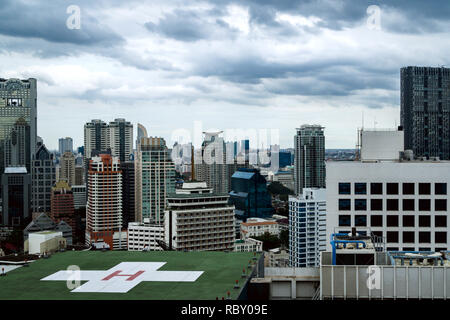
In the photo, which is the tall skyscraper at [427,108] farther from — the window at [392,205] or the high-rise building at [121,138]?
the high-rise building at [121,138]

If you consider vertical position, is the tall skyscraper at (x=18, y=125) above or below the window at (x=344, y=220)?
above

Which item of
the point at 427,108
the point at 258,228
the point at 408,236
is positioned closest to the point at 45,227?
the point at 258,228

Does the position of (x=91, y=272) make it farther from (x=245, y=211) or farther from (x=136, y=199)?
(x=245, y=211)

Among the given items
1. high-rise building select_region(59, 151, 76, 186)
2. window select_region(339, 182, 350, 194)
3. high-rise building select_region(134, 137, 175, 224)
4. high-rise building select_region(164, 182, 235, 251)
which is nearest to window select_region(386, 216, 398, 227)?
window select_region(339, 182, 350, 194)

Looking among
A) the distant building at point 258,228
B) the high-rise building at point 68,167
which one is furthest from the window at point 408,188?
the high-rise building at point 68,167

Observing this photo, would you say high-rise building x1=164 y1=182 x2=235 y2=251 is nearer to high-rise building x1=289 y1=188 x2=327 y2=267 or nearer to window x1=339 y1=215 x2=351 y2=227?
high-rise building x1=289 y1=188 x2=327 y2=267

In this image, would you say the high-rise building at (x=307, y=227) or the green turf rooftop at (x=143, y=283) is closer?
the green turf rooftop at (x=143, y=283)

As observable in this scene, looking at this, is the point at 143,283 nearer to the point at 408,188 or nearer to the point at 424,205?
the point at 408,188

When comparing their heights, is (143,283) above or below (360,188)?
below
